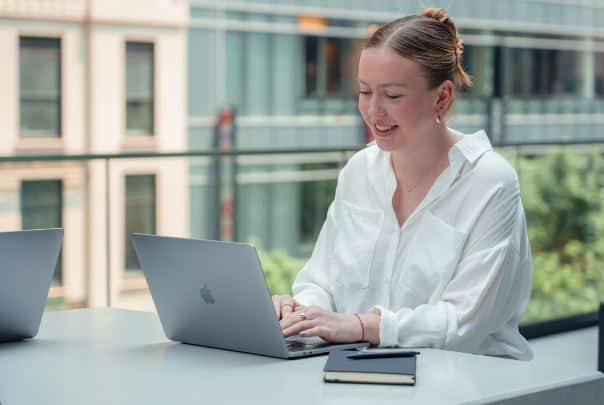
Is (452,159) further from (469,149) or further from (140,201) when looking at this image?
(140,201)

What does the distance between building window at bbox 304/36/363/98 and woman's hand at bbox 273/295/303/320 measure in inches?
652

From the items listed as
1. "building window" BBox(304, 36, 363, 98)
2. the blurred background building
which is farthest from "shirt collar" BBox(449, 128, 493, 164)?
"building window" BBox(304, 36, 363, 98)

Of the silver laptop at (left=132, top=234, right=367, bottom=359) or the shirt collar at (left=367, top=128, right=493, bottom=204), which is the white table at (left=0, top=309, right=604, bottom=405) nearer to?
the silver laptop at (left=132, top=234, right=367, bottom=359)

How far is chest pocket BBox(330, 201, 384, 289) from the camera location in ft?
6.04

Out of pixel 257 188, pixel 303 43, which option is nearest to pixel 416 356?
pixel 257 188

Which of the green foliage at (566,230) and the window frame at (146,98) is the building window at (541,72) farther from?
the green foliage at (566,230)

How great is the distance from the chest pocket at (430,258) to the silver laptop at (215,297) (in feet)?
0.82

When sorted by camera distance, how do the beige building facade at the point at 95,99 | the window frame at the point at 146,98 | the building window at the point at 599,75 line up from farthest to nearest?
the building window at the point at 599,75
the window frame at the point at 146,98
the beige building facade at the point at 95,99

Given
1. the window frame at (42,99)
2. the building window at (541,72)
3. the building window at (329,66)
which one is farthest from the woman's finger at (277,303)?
the building window at (541,72)

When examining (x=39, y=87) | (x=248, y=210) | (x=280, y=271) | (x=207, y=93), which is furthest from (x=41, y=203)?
(x=280, y=271)

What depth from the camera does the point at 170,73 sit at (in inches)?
690

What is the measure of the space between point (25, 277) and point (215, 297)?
0.97ft

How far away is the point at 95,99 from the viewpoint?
16.9 m

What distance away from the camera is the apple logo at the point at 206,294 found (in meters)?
1.49
